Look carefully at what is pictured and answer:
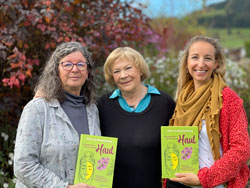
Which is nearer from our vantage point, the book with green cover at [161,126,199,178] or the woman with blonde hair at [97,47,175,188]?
the book with green cover at [161,126,199,178]

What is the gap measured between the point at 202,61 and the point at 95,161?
1.19m

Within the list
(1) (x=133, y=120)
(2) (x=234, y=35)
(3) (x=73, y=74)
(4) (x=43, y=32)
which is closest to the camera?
(3) (x=73, y=74)

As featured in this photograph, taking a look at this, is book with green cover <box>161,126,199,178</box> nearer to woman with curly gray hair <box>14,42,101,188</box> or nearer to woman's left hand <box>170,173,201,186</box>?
woman's left hand <box>170,173,201,186</box>

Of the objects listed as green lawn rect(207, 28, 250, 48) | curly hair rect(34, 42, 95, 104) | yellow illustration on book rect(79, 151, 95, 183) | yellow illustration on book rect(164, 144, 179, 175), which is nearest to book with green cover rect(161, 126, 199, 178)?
yellow illustration on book rect(164, 144, 179, 175)

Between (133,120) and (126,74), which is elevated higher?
(126,74)

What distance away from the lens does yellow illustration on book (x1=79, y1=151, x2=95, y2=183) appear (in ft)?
7.89

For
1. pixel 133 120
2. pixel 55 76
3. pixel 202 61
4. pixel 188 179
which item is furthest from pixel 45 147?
pixel 202 61

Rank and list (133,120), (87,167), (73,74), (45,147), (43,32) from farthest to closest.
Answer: (43,32), (133,120), (73,74), (87,167), (45,147)

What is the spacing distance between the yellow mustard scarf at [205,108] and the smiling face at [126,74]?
1.48 ft

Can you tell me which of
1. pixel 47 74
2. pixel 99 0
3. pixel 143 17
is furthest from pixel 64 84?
pixel 143 17

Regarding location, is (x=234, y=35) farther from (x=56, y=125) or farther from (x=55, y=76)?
(x=56, y=125)

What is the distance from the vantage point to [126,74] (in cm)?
285

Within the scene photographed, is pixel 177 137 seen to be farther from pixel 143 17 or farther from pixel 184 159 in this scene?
pixel 143 17

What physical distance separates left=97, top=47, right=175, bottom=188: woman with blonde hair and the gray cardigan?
0.52 meters
